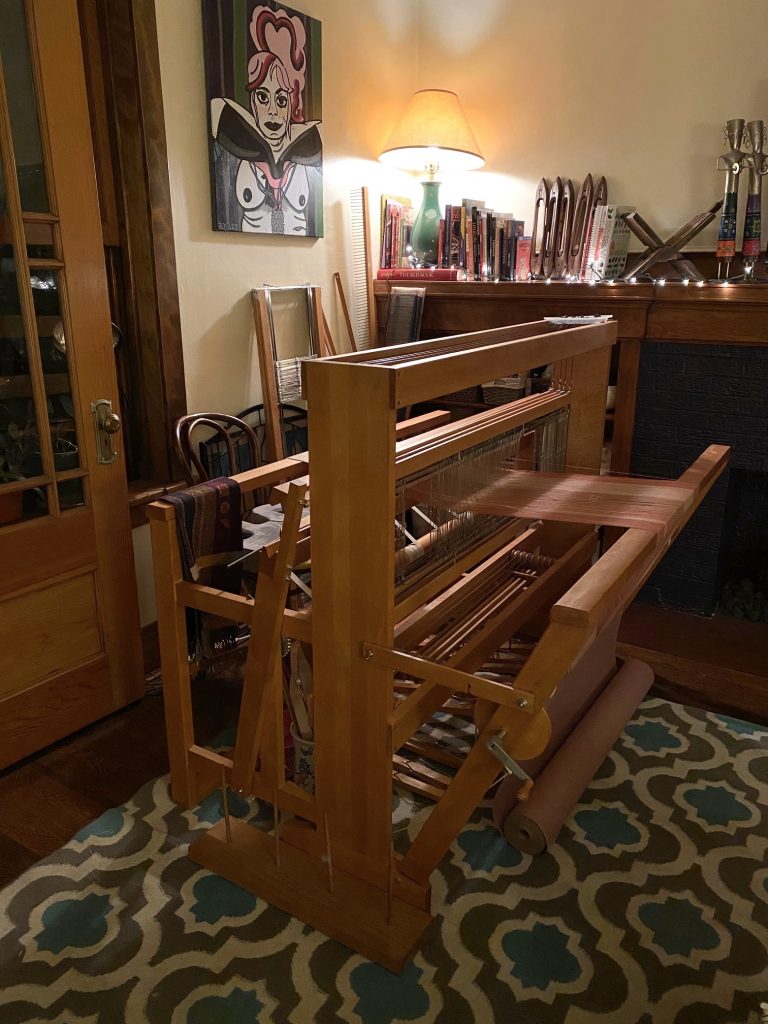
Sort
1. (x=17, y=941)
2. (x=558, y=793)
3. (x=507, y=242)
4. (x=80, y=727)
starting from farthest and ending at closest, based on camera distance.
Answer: (x=507, y=242) < (x=80, y=727) < (x=558, y=793) < (x=17, y=941)

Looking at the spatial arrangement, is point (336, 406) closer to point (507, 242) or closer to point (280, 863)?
point (280, 863)

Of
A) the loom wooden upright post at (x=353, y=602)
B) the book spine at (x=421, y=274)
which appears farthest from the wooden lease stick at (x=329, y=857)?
the book spine at (x=421, y=274)

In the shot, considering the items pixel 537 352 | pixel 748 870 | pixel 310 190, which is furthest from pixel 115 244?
pixel 748 870

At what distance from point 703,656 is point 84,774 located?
198 cm

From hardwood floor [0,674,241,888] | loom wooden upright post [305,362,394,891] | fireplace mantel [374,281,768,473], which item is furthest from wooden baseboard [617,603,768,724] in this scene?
hardwood floor [0,674,241,888]

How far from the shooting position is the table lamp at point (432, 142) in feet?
10.2

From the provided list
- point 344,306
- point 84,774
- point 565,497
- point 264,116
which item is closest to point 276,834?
point 84,774

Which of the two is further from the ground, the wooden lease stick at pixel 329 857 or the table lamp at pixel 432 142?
the table lamp at pixel 432 142

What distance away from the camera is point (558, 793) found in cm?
179

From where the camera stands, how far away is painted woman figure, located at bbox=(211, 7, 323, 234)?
102 inches

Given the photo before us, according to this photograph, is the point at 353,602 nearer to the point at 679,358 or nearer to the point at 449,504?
the point at 449,504

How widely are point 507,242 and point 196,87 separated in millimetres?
1337

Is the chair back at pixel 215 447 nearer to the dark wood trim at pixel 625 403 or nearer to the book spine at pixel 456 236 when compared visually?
the book spine at pixel 456 236

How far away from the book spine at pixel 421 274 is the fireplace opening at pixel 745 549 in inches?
53.5
